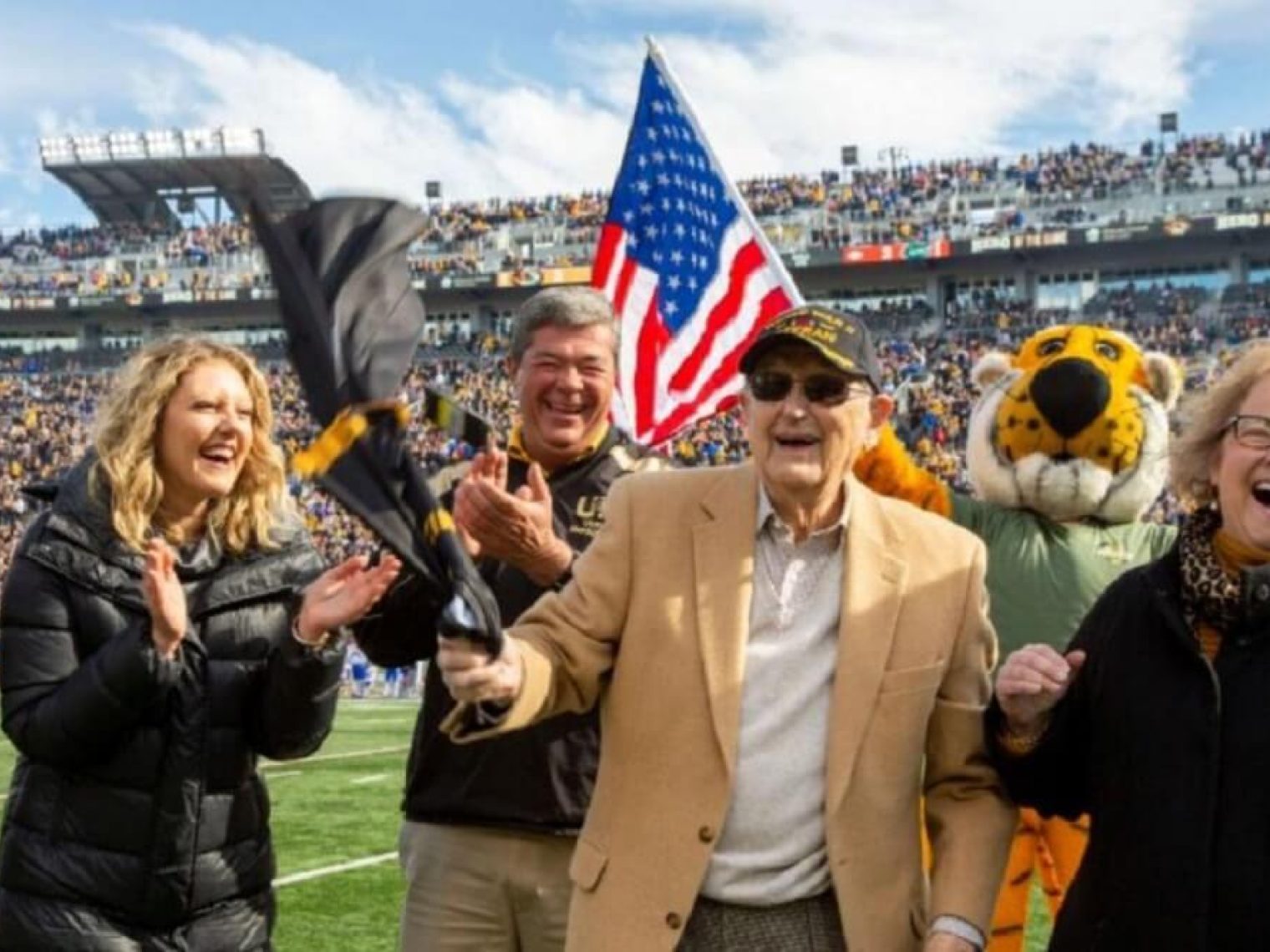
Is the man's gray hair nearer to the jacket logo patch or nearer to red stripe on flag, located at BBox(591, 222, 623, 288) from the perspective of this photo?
the jacket logo patch

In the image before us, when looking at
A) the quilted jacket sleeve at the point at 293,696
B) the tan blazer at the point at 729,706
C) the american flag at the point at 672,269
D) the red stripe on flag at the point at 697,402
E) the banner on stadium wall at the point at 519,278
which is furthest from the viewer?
the banner on stadium wall at the point at 519,278

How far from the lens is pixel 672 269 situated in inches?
268

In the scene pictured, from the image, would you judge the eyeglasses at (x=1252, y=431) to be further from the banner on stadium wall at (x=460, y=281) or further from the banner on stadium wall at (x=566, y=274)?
the banner on stadium wall at (x=460, y=281)

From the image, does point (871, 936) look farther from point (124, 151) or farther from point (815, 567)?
point (124, 151)

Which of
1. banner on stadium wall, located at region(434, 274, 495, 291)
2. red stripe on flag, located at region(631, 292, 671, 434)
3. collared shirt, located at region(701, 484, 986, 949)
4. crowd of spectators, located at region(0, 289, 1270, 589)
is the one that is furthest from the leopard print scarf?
banner on stadium wall, located at region(434, 274, 495, 291)

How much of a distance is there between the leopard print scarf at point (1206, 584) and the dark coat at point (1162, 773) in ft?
0.07

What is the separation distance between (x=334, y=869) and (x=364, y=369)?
755 centimetres

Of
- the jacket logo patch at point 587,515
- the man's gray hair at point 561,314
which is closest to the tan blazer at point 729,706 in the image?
the jacket logo patch at point 587,515

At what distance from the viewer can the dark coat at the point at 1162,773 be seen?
92.4 inches

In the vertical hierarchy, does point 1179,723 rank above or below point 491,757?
above

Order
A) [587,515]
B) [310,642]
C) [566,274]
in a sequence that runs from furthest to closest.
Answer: [566,274], [587,515], [310,642]

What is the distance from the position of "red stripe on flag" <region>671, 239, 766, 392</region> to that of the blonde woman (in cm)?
337

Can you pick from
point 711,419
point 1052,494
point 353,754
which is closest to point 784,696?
point 1052,494

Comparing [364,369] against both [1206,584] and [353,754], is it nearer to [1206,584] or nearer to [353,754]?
[1206,584]
